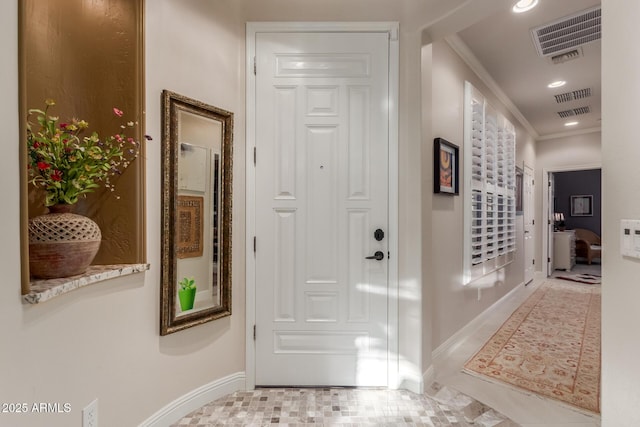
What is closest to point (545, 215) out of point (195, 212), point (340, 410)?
point (340, 410)

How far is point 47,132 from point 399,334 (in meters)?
2.10

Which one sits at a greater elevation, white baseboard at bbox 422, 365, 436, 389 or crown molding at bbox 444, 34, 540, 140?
crown molding at bbox 444, 34, 540, 140

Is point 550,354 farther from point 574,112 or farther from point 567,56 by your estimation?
point 574,112

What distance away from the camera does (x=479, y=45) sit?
289 cm

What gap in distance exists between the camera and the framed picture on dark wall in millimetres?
2324

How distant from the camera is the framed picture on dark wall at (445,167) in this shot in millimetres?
2324

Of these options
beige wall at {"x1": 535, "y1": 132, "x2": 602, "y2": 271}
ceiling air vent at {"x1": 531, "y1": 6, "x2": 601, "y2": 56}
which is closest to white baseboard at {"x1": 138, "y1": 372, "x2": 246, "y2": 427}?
ceiling air vent at {"x1": 531, "y1": 6, "x2": 601, "y2": 56}

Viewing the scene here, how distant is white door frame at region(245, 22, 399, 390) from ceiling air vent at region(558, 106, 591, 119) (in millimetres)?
4084

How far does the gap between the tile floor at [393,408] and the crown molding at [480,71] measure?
8.92 ft

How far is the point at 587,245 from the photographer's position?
24.3 feet

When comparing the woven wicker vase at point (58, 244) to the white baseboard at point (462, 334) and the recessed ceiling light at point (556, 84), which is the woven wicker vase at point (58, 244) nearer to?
the white baseboard at point (462, 334)

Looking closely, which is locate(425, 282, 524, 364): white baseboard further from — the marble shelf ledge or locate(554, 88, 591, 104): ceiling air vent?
locate(554, 88, 591, 104): ceiling air vent

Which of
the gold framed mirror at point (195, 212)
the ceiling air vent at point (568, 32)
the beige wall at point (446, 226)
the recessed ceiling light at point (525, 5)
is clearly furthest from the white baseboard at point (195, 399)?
the ceiling air vent at point (568, 32)

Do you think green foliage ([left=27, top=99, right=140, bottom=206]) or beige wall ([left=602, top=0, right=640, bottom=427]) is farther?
green foliage ([left=27, top=99, right=140, bottom=206])
